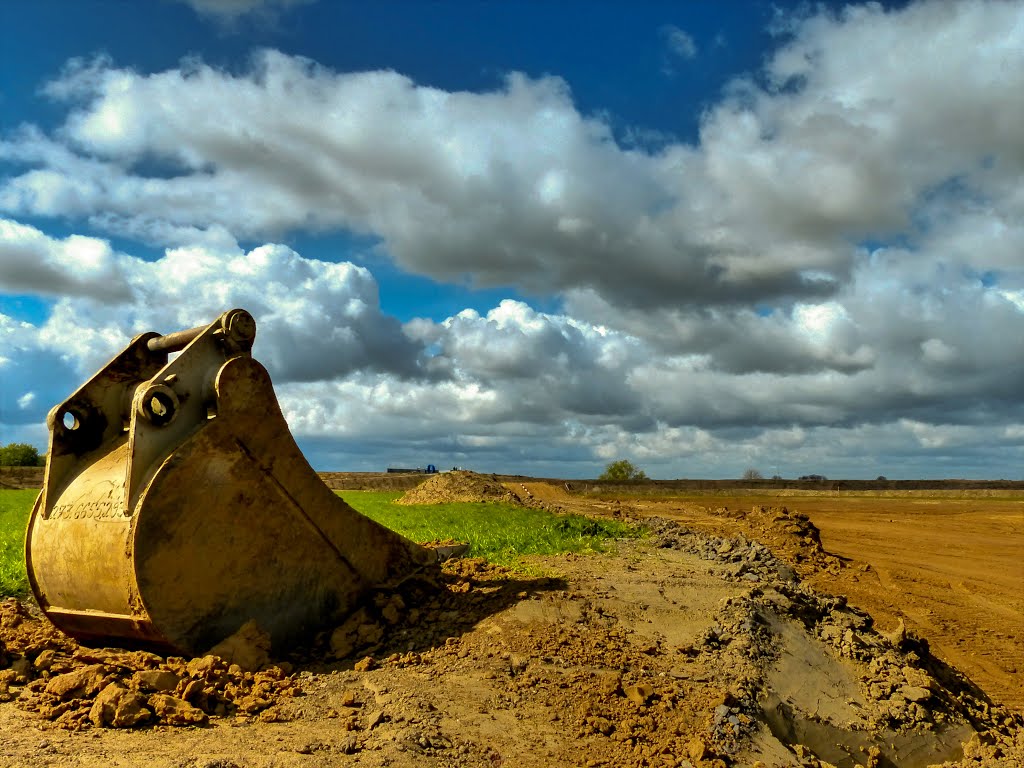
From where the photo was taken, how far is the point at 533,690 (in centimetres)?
Result: 503

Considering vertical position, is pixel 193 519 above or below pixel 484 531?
above

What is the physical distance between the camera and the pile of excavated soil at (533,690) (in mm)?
4348

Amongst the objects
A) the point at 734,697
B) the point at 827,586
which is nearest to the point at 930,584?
the point at 827,586

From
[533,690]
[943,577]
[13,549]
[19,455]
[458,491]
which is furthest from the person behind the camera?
[19,455]

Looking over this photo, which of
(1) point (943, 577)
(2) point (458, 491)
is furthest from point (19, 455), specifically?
(1) point (943, 577)

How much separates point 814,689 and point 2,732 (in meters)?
4.79

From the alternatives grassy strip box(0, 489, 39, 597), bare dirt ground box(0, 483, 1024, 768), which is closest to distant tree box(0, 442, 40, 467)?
grassy strip box(0, 489, 39, 597)

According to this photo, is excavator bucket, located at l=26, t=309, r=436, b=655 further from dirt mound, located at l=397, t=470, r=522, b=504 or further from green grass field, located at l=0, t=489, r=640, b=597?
dirt mound, located at l=397, t=470, r=522, b=504

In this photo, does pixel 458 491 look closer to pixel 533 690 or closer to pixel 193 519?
pixel 193 519

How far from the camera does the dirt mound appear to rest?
23339 millimetres

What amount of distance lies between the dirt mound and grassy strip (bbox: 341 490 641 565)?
3984 mm

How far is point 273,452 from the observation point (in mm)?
5746

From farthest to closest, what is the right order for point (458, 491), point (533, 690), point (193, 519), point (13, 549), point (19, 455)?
1. point (19, 455)
2. point (458, 491)
3. point (13, 549)
4. point (193, 519)
5. point (533, 690)

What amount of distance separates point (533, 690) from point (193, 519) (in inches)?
89.5
